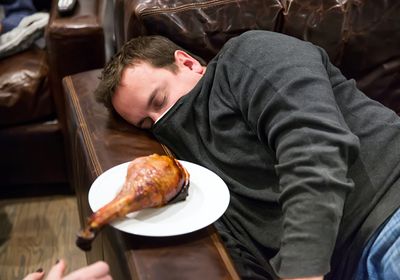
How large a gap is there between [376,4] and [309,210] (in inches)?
29.9

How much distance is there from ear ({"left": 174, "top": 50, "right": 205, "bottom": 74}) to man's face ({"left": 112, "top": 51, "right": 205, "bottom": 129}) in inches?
0.5

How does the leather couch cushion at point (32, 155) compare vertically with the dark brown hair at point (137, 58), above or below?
below

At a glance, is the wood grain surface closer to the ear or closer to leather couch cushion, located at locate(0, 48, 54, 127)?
leather couch cushion, located at locate(0, 48, 54, 127)

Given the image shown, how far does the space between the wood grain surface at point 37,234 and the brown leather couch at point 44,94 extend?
9 centimetres

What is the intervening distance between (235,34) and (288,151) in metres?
0.53

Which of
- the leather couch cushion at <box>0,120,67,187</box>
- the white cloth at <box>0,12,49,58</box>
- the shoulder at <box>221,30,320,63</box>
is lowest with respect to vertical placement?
the leather couch cushion at <box>0,120,67,187</box>

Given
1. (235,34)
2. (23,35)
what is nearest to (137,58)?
(235,34)

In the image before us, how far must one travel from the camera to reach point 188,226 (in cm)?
80

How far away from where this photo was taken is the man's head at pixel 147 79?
1058mm

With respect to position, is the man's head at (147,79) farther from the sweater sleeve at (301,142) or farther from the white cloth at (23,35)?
the white cloth at (23,35)

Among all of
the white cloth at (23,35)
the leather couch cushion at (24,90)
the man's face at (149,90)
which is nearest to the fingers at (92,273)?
the man's face at (149,90)

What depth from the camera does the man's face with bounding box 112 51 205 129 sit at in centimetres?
105

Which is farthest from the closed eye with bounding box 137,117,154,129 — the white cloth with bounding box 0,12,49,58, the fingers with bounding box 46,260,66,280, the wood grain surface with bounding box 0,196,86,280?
the white cloth with bounding box 0,12,49,58

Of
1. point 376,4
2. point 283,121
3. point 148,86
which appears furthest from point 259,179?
point 376,4
